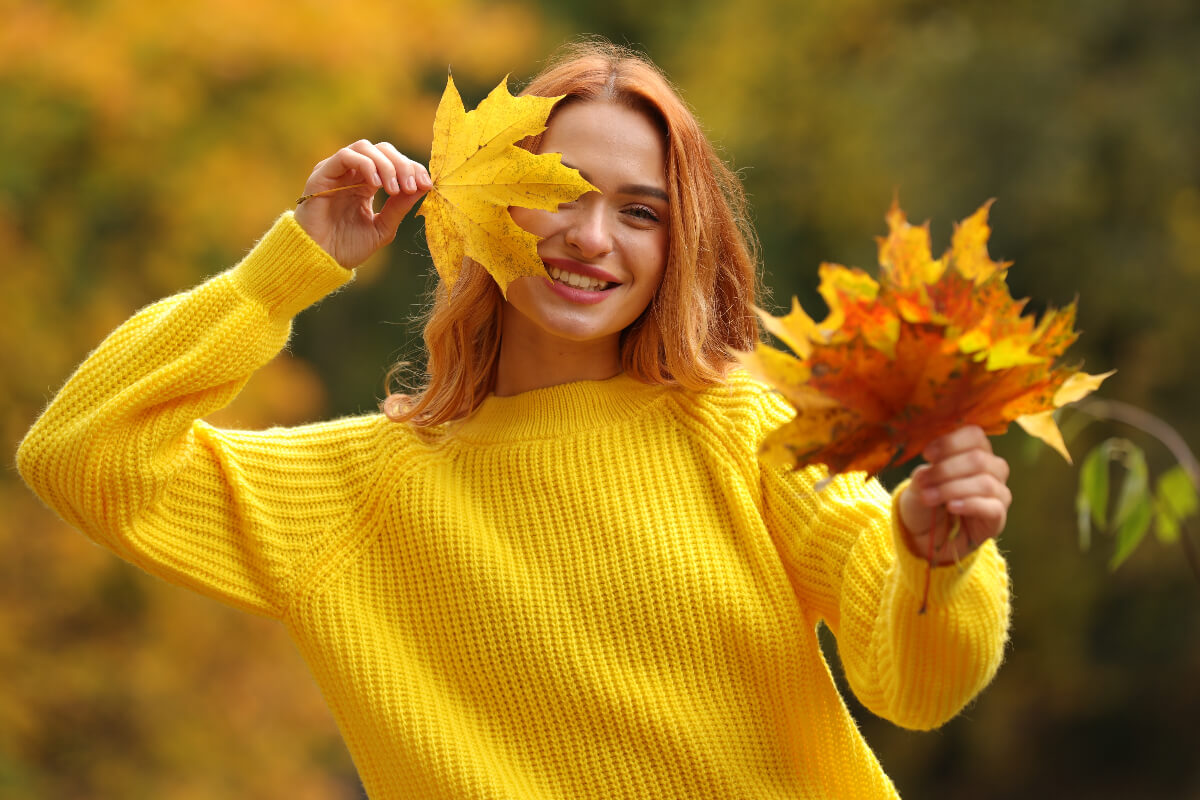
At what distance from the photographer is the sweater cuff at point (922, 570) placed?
1556 millimetres

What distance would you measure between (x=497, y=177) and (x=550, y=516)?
0.50 meters

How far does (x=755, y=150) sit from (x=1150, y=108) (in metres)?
2.33

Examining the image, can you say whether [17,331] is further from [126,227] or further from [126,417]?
[126,417]

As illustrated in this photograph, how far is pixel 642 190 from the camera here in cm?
201

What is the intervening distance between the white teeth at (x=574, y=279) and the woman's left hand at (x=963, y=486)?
26.1 inches

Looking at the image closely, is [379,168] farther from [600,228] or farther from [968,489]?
[968,489]

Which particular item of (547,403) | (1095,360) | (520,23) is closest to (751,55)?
(520,23)

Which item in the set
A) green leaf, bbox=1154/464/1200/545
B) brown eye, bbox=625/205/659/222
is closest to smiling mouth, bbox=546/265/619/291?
brown eye, bbox=625/205/659/222

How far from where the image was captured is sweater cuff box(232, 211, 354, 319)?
199cm

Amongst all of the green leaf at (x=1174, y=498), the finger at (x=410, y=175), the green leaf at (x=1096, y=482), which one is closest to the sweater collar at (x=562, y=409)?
the finger at (x=410, y=175)

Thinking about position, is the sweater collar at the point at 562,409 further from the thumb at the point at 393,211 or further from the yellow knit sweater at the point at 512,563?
the thumb at the point at 393,211

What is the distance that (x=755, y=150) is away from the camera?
26.4 ft

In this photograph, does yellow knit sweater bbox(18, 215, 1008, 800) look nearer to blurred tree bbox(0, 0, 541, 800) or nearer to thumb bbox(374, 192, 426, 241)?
thumb bbox(374, 192, 426, 241)

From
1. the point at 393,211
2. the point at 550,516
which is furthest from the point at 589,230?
the point at 550,516
